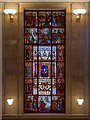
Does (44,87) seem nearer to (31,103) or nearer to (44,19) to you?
(31,103)

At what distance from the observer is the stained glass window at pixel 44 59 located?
737cm

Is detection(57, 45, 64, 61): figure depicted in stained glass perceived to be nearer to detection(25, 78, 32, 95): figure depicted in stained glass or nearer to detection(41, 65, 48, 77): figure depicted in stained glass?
detection(41, 65, 48, 77): figure depicted in stained glass

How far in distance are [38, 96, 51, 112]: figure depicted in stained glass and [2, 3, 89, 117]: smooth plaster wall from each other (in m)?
0.62

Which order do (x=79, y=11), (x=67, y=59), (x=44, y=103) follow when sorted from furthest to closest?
(x=44, y=103) → (x=67, y=59) → (x=79, y=11)

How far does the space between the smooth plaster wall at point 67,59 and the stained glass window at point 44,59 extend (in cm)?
22

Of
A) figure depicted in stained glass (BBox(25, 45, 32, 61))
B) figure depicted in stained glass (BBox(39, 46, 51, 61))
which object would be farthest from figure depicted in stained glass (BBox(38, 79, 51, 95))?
figure depicted in stained glass (BBox(25, 45, 32, 61))

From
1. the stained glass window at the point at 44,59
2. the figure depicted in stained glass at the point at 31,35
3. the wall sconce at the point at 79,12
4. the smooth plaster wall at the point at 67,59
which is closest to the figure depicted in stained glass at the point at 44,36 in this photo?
the stained glass window at the point at 44,59

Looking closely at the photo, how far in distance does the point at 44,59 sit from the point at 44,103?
1505mm

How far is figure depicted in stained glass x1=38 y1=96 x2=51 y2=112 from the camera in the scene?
24.1 ft

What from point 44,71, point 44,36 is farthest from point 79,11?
point 44,71

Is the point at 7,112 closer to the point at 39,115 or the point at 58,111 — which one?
the point at 39,115

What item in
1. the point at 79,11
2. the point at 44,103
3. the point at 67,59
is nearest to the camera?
the point at 79,11

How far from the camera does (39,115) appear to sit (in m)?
7.20

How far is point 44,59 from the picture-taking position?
24.3 ft
